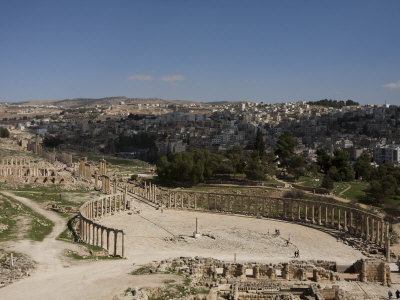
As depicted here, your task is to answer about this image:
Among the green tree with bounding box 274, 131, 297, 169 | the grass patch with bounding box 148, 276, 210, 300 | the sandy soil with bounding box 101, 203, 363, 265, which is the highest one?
the green tree with bounding box 274, 131, 297, 169

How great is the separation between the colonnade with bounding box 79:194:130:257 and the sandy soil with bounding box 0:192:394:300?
1367 mm

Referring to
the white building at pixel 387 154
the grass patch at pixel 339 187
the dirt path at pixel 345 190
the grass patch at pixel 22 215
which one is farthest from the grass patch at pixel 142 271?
the white building at pixel 387 154

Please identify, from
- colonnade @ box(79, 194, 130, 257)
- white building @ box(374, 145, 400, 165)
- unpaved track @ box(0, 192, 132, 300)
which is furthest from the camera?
white building @ box(374, 145, 400, 165)

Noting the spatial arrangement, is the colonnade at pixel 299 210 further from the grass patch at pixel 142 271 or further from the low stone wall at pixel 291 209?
the grass patch at pixel 142 271

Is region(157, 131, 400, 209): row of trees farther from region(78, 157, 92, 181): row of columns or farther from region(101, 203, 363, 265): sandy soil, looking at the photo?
region(101, 203, 363, 265): sandy soil

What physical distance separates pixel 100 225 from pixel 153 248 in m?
4.85

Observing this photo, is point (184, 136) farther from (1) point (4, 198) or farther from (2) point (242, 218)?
(1) point (4, 198)

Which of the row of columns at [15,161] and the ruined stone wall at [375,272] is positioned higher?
the row of columns at [15,161]

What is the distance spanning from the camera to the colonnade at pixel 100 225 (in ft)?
112

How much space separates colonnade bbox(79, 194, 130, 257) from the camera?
3416 centimetres

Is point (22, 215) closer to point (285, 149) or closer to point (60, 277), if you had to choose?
point (60, 277)

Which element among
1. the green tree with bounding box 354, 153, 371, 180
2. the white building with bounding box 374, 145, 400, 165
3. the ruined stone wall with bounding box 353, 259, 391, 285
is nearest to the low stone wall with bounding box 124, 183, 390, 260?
the ruined stone wall with bounding box 353, 259, 391, 285

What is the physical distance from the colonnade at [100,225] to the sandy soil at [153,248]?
1367 mm

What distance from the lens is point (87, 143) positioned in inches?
6147
